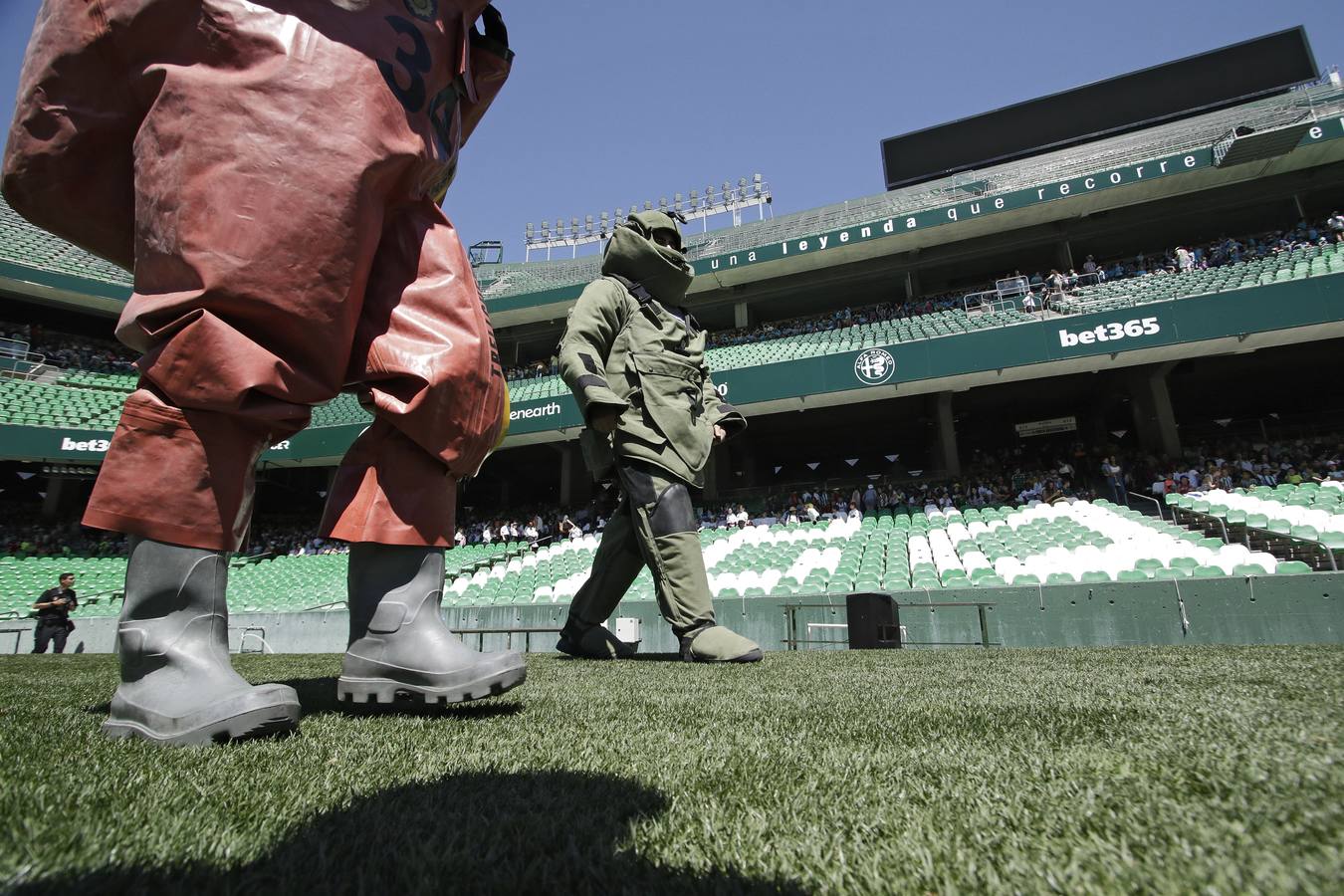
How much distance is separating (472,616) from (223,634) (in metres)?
8.84

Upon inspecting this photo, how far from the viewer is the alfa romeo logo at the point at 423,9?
1.66 metres

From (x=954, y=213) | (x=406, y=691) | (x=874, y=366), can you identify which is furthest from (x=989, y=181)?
(x=406, y=691)

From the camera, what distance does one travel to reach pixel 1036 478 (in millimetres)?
16734

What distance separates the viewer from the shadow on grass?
59cm

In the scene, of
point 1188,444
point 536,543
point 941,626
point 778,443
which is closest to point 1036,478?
point 1188,444

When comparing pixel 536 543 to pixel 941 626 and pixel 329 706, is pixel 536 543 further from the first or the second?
A: pixel 329 706

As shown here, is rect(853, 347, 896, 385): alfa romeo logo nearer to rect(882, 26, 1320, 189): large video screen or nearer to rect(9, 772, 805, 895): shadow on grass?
A: rect(9, 772, 805, 895): shadow on grass

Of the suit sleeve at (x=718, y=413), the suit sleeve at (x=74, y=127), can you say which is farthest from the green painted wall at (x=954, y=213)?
the suit sleeve at (x=74, y=127)

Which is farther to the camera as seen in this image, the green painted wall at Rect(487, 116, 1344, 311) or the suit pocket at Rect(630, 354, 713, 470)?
the green painted wall at Rect(487, 116, 1344, 311)

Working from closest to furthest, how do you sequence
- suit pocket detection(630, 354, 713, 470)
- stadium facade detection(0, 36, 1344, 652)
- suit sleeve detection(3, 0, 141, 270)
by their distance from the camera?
suit sleeve detection(3, 0, 141, 270) < suit pocket detection(630, 354, 713, 470) < stadium facade detection(0, 36, 1344, 652)

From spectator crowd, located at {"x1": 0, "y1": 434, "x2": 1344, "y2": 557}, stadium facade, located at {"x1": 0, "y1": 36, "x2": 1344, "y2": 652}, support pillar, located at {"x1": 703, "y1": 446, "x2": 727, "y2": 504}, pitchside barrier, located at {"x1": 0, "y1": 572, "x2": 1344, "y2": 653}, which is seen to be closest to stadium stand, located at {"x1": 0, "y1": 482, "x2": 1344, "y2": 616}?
pitchside barrier, located at {"x1": 0, "y1": 572, "x2": 1344, "y2": 653}

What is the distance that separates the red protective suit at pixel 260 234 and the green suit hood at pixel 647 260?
219 centimetres

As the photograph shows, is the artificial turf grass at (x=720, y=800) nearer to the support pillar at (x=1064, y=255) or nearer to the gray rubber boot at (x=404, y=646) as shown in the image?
the gray rubber boot at (x=404, y=646)

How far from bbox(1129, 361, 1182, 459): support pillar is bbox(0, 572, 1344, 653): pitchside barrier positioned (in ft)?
43.4
